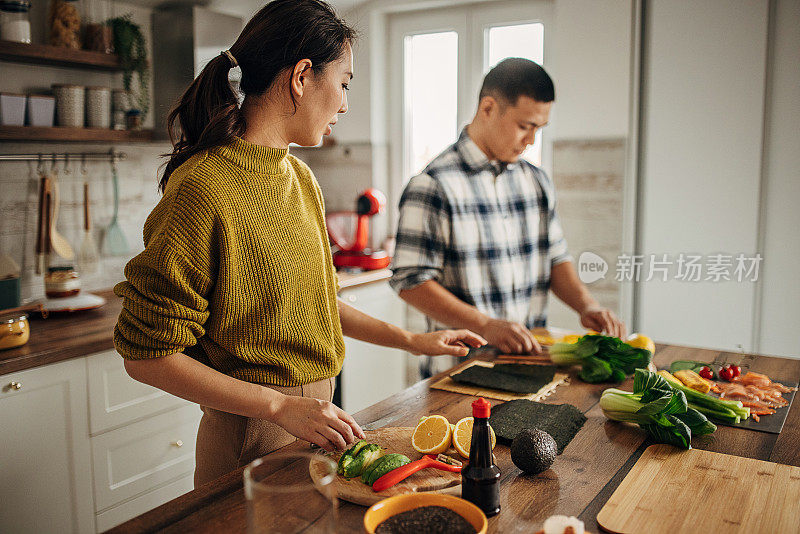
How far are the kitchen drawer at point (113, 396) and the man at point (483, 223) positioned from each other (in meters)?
0.99

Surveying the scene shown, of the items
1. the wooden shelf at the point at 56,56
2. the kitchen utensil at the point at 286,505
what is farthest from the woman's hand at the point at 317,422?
the wooden shelf at the point at 56,56

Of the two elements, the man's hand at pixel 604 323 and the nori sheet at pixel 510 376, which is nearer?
the nori sheet at pixel 510 376

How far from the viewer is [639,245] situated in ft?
10.2

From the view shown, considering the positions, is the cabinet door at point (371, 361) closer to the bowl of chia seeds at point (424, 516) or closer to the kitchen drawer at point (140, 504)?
the kitchen drawer at point (140, 504)

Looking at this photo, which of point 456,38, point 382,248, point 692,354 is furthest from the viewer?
point 382,248

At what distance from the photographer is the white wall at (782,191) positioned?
275 centimetres

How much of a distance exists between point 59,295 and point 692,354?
2.22 meters

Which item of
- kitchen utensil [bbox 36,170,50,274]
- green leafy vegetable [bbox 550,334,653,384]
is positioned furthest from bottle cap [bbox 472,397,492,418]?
kitchen utensil [bbox 36,170,50,274]

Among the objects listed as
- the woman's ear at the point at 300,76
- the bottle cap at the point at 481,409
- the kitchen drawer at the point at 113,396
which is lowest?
the kitchen drawer at the point at 113,396

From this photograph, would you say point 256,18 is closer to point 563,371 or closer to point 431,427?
point 431,427

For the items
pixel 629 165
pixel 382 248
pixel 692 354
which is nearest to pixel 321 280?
pixel 692 354

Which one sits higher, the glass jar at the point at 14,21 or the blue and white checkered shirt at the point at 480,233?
the glass jar at the point at 14,21

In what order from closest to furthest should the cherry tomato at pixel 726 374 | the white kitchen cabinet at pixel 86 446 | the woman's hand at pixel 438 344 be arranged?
the woman's hand at pixel 438 344
the cherry tomato at pixel 726 374
the white kitchen cabinet at pixel 86 446

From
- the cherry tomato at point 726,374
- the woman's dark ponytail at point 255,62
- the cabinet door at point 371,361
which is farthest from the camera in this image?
the cabinet door at point 371,361
